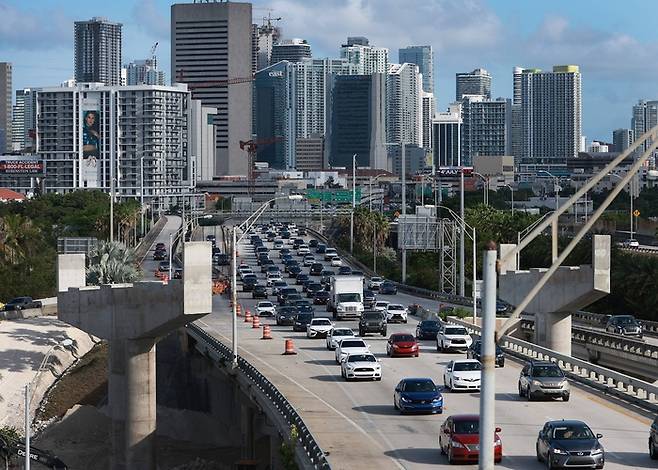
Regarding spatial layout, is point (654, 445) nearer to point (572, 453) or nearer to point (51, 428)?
point (572, 453)

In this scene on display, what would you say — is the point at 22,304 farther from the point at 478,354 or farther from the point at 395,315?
the point at 478,354

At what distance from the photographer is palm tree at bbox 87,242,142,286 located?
82.8 meters

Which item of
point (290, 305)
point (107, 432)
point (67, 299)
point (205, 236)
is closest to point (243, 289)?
point (290, 305)

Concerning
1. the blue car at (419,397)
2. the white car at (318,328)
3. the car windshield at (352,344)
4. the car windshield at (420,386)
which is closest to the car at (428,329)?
the white car at (318,328)

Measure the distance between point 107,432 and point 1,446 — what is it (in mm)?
13688

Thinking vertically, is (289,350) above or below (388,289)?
above

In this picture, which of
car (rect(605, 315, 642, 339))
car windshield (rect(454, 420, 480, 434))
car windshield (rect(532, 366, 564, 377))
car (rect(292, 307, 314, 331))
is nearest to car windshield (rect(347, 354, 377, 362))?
car windshield (rect(532, 366, 564, 377))

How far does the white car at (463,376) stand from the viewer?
4931cm

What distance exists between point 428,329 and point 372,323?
3.18 metres

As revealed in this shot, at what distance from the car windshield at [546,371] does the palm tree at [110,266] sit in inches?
1503

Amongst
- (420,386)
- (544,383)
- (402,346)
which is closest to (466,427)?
(420,386)

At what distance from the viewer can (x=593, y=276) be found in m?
65.1

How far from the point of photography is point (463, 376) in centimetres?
4938

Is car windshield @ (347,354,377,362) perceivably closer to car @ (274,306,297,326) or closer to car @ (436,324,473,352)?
car @ (436,324,473,352)
